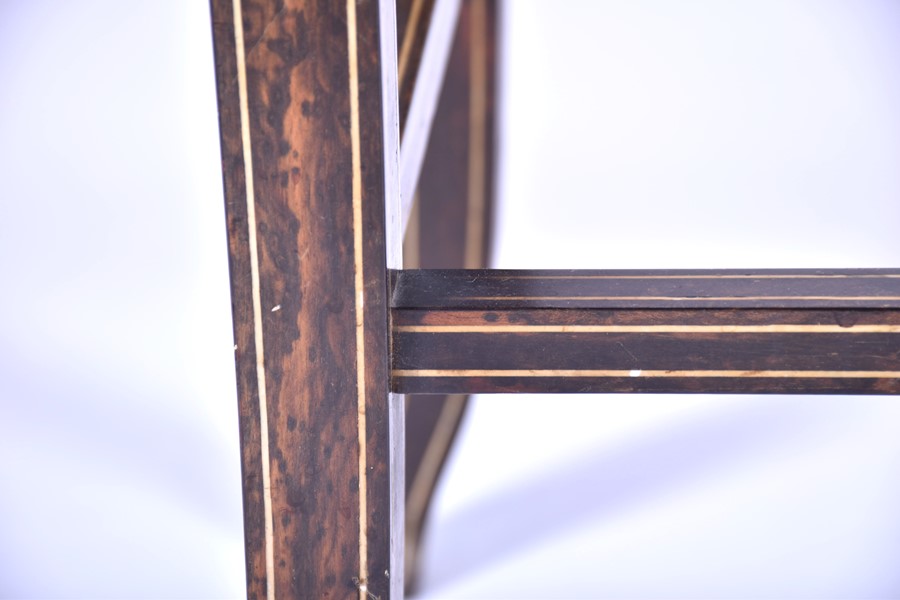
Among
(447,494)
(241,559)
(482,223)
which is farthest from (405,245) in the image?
(241,559)

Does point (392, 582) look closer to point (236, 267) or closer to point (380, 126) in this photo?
point (236, 267)

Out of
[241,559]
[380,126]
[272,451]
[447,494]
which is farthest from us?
[447,494]

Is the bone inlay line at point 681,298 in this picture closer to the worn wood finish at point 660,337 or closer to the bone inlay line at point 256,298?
the worn wood finish at point 660,337

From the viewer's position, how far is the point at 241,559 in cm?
147

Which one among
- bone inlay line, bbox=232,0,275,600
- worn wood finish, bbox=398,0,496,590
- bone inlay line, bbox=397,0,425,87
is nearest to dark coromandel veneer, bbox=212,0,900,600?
bone inlay line, bbox=232,0,275,600

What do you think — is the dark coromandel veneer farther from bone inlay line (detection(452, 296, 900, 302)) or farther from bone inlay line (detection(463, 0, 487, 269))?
bone inlay line (detection(463, 0, 487, 269))

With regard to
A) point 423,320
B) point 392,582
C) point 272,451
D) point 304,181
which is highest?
point 304,181

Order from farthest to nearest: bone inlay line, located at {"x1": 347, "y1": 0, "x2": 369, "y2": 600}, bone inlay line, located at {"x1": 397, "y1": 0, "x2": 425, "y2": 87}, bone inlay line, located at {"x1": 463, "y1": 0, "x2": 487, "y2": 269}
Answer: bone inlay line, located at {"x1": 463, "y1": 0, "x2": 487, "y2": 269} < bone inlay line, located at {"x1": 397, "y1": 0, "x2": 425, "y2": 87} < bone inlay line, located at {"x1": 347, "y1": 0, "x2": 369, "y2": 600}

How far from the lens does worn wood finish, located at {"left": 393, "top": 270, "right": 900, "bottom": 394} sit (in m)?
0.94

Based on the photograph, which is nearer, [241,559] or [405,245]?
[241,559]

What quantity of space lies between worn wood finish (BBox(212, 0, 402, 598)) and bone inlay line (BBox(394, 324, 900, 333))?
65 mm

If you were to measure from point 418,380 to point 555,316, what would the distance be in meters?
0.15

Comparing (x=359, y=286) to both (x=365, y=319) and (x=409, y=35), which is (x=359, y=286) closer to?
(x=365, y=319)

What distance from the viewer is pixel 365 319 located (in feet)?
3.03
